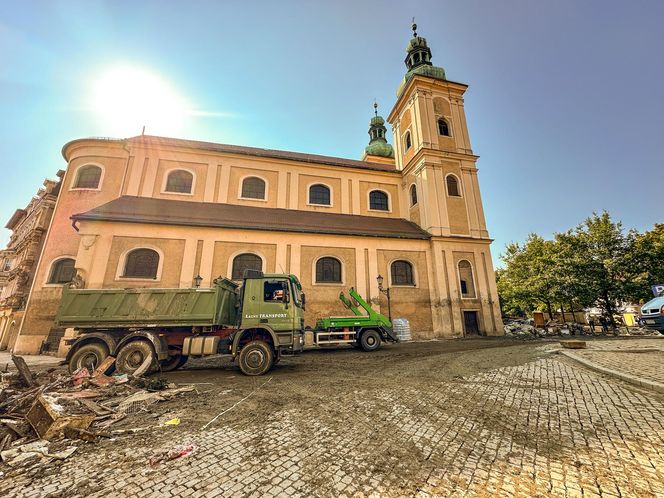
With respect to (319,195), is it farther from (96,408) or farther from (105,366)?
(96,408)

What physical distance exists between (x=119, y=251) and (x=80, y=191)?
5658 millimetres

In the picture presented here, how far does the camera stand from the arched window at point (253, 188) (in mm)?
18688

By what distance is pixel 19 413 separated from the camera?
13.7 feet

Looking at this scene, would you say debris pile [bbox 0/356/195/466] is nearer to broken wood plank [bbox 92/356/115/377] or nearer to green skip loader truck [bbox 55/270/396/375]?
broken wood plank [bbox 92/356/115/377]

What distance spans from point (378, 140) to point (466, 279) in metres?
20.8

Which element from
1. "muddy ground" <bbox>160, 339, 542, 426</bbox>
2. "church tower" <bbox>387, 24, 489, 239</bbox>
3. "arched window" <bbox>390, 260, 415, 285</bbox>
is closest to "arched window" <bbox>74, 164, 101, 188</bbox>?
"muddy ground" <bbox>160, 339, 542, 426</bbox>

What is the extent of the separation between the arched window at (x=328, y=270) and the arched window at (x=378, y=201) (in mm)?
6727

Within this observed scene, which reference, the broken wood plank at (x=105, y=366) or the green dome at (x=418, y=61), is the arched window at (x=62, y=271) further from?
the green dome at (x=418, y=61)

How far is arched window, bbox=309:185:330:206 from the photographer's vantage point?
19656 millimetres

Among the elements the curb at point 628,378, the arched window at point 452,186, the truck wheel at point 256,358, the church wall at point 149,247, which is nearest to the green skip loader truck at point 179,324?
the truck wheel at point 256,358

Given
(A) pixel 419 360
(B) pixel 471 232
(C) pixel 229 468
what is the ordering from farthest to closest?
(B) pixel 471 232 → (A) pixel 419 360 → (C) pixel 229 468

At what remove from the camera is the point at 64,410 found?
371 centimetres

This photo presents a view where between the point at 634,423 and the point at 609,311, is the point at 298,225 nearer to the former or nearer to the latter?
the point at 634,423

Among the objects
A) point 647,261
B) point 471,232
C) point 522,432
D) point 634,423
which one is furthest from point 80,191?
point 647,261
